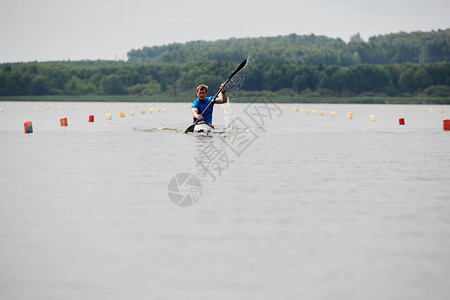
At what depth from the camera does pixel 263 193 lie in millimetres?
11758

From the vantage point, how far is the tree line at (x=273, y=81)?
136m

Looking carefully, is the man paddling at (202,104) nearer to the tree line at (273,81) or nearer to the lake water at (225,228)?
the lake water at (225,228)

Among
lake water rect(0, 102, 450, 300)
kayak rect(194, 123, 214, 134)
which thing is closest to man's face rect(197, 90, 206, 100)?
kayak rect(194, 123, 214, 134)

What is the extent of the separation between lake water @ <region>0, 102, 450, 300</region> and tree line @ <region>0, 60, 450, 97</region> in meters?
119

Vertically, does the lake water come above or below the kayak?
below

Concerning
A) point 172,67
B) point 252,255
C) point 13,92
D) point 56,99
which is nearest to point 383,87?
point 172,67

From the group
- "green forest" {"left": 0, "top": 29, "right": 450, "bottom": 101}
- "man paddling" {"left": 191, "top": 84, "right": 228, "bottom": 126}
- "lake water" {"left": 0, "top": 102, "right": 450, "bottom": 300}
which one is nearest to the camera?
"lake water" {"left": 0, "top": 102, "right": 450, "bottom": 300}

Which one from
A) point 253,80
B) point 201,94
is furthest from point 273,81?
point 201,94

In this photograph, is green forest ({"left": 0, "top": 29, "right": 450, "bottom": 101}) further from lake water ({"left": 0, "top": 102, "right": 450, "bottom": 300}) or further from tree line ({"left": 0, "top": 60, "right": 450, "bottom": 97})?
lake water ({"left": 0, "top": 102, "right": 450, "bottom": 300})

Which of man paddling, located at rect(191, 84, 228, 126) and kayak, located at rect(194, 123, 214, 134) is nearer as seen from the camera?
man paddling, located at rect(191, 84, 228, 126)

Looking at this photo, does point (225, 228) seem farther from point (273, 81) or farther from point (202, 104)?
point (273, 81)

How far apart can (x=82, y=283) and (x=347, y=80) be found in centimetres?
13416

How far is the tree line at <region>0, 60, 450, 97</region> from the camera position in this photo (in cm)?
13562

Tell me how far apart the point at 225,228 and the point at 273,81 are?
131475 mm
